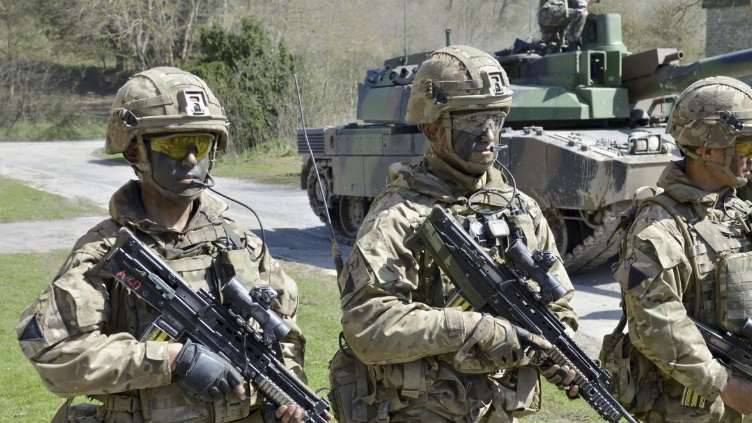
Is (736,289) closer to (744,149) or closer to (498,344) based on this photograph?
(744,149)

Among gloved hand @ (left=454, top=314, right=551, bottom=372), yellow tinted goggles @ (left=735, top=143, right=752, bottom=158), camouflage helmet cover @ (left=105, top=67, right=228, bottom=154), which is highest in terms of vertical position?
camouflage helmet cover @ (left=105, top=67, right=228, bottom=154)

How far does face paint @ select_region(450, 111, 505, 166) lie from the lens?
3.98 metres

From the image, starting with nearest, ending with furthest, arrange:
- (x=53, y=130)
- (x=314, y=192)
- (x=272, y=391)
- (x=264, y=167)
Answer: (x=272, y=391)
(x=314, y=192)
(x=264, y=167)
(x=53, y=130)

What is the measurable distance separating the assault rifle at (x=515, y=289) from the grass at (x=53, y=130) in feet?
135

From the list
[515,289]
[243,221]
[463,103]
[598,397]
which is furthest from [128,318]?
[243,221]

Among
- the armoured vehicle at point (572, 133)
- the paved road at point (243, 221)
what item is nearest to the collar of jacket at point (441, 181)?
the paved road at point (243, 221)

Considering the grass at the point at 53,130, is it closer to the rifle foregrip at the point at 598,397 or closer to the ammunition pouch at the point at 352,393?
the ammunition pouch at the point at 352,393

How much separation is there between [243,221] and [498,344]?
575 inches

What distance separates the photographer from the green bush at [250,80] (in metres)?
30.8

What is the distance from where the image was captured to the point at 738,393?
400 centimetres

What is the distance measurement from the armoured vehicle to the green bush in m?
15.0

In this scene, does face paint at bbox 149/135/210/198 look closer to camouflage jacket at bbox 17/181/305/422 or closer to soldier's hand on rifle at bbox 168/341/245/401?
camouflage jacket at bbox 17/181/305/422

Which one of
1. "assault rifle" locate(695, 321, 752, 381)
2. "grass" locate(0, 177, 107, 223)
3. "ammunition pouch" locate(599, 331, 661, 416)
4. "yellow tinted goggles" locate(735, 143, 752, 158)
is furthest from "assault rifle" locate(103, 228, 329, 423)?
"grass" locate(0, 177, 107, 223)

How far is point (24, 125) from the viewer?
4444 centimetres
